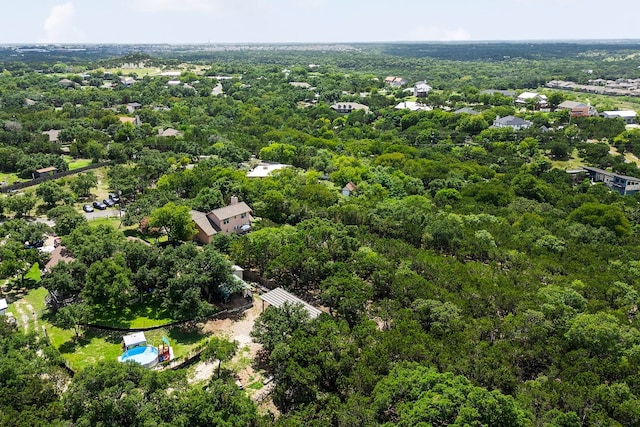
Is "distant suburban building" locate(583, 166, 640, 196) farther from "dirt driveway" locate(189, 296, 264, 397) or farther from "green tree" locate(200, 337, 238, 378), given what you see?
"green tree" locate(200, 337, 238, 378)

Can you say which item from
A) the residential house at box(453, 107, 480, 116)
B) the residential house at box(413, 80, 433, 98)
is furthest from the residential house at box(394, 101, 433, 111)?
the residential house at box(413, 80, 433, 98)

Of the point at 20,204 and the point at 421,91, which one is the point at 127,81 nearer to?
the point at 421,91

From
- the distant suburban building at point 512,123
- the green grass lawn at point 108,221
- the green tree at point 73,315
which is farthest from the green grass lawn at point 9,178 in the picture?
the distant suburban building at point 512,123

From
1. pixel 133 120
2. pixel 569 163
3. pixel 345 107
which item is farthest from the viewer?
pixel 345 107

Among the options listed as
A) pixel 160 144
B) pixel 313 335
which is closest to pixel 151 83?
pixel 160 144

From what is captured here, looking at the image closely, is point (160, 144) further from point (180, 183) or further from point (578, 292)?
point (578, 292)

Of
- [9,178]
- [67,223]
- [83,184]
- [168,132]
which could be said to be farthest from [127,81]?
[67,223]

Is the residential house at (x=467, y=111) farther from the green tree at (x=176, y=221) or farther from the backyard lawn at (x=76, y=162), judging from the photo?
the backyard lawn at (x=76, y=162)
